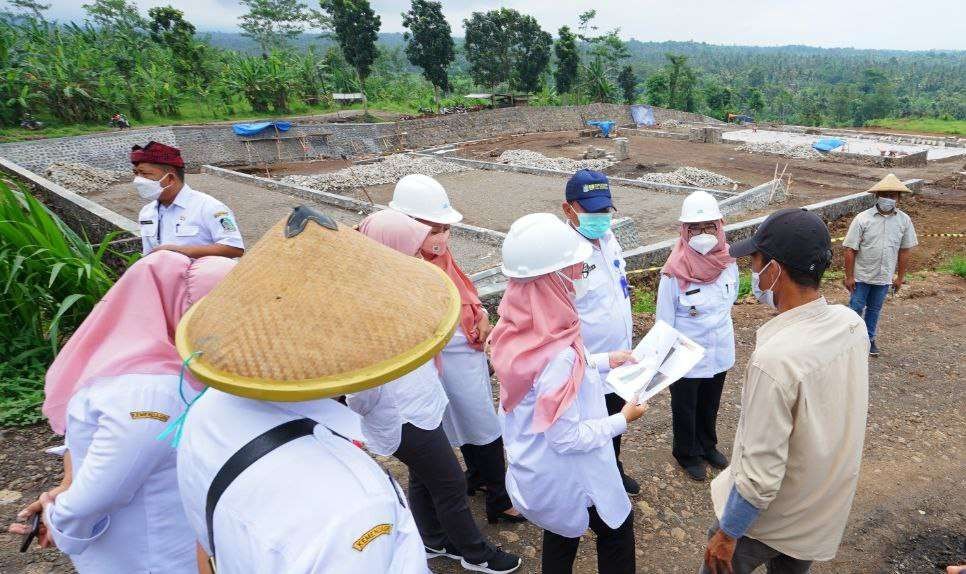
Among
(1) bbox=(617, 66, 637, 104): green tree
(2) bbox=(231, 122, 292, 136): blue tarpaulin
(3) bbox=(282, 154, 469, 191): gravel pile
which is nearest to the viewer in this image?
(3) bbox=(282, 154, 469, 191): gravel pile

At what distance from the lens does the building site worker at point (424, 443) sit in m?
1.95

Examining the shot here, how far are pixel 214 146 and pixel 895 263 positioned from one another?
19866 mm

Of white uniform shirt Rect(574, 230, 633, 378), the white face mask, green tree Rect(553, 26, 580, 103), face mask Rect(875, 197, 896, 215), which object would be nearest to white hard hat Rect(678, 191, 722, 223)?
white uniform shirt Rect(574, 230, 633, 378)

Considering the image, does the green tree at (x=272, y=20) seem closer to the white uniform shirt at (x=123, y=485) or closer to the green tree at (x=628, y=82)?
the green tree at (x=628, y=82)

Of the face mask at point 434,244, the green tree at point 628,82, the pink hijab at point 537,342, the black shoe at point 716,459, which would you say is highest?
the green tree at point 628,82

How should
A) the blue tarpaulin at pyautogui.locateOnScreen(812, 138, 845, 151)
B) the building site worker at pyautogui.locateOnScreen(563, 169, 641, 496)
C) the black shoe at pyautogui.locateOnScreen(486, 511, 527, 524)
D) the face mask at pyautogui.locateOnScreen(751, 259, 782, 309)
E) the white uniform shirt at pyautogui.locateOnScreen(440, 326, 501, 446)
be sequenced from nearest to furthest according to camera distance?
the face mask at pyautogui.locateOnScreen(751, 259, 782, 309)
the white uniform shirt at pyautogui.locateOnScreen(440, 326, 501, 446)
the building site worker at pyautogui.locateOnScreen(563, 169, 641, 496)
the black shoe at pyautogui.locateOnScreen(486, 511, 527, 524)
the blue tarpaulin at pyautogui.locateOnScreen(812, 138, 845, 151)

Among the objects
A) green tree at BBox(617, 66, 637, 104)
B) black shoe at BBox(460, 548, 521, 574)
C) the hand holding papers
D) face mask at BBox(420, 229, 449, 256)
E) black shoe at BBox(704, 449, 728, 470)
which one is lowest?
black shoe at BBox(704, 449, 728, 470)

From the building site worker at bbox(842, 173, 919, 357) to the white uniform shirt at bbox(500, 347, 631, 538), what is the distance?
404 cm

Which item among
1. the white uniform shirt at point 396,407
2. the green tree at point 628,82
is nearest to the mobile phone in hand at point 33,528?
the white uniform shirt at point 396,407

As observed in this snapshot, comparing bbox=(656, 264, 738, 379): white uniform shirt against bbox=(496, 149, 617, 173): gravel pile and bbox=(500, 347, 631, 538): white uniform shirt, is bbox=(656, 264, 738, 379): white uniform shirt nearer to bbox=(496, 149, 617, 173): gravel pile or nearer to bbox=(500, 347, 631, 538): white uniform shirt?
bbox=(500, 347, 631, 538): white uniform shirt

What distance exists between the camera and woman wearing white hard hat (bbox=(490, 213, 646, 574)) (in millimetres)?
1825

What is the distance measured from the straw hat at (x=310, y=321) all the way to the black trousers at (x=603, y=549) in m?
1.38

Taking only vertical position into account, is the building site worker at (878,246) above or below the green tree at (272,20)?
below

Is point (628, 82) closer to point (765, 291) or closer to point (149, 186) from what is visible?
point (149, 186)
